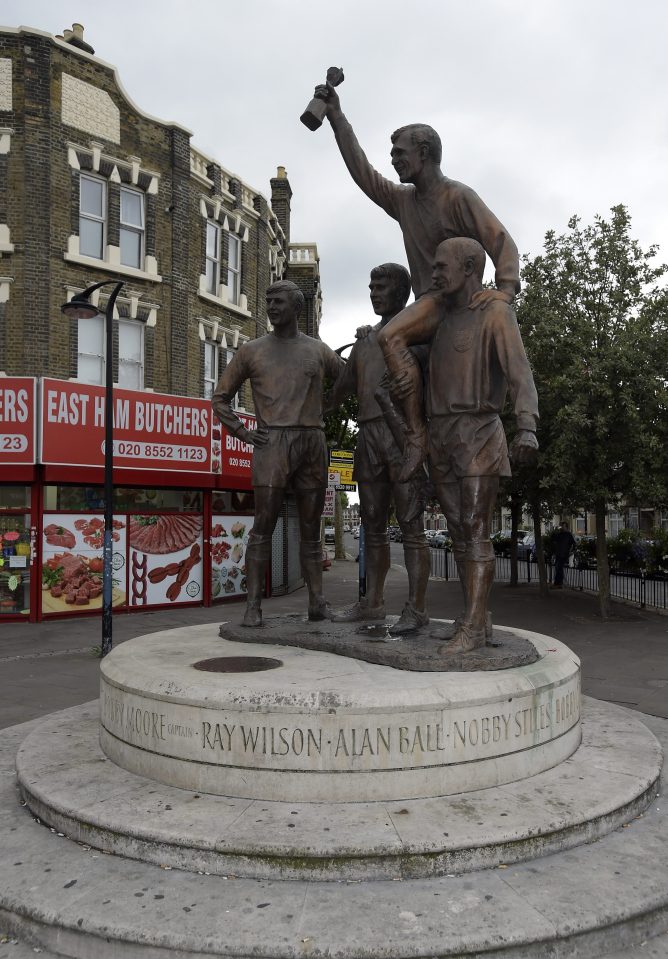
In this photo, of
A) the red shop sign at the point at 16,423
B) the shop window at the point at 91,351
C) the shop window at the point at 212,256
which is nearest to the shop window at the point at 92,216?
the shop window at the point at 91,351

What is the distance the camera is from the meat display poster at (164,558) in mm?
16438

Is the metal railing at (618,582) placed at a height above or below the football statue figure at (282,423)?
below

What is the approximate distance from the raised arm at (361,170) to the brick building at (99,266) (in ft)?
33.7

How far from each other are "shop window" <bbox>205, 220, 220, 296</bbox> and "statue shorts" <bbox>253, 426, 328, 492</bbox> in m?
14.8

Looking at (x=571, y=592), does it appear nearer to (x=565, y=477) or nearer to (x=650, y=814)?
(x=565, y=477)

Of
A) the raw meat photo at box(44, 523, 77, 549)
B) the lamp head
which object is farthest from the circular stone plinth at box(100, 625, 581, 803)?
the raw meat photo at box(44, 523, 77, 549)

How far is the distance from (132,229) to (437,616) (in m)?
11.3

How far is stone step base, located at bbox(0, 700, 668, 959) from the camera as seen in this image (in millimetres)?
2680

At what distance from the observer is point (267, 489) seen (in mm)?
5832

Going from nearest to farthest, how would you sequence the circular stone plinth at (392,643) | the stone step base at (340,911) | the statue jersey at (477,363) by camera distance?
the stone step base at (340,911), the circular stone plinth at (392,643), the statue jersey at (477,363)

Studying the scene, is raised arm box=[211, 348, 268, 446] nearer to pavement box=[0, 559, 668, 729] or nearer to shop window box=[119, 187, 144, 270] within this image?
pavement box=[0, 559, 668, 729]

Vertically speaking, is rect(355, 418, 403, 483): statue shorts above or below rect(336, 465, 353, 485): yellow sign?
below

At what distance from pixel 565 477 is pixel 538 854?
34.3 feet

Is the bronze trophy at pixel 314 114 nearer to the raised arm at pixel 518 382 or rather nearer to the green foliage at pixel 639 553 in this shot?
the raised arm at pixel 518 382
